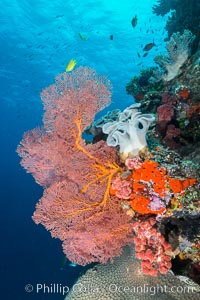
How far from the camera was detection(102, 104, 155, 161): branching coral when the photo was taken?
164 inches

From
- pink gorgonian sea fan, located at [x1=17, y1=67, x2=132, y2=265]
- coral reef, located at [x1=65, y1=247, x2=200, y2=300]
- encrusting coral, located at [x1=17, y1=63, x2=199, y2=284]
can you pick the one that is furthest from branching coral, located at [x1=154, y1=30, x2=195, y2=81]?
coral reef, located at [x1=65, y1=247, x2=200, y2=300]

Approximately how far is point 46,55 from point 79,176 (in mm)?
27009

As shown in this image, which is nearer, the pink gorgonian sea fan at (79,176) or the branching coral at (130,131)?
the branching coral at (130,131)

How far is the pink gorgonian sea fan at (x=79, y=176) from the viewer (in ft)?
14.4

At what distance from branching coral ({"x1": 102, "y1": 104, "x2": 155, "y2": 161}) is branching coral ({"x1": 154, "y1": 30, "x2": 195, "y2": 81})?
9.53ft

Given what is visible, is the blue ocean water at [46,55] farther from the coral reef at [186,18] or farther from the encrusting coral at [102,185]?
the encrusting coral at [102,185]

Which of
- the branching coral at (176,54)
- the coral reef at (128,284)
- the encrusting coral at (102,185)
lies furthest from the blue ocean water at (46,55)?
the encrusting coral at (102,185)

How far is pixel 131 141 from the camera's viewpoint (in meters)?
4.28

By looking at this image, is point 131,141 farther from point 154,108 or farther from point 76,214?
point 154,108

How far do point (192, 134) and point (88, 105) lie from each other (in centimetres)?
212

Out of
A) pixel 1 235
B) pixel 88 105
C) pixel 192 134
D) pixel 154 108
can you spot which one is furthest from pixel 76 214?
pixel 1 235

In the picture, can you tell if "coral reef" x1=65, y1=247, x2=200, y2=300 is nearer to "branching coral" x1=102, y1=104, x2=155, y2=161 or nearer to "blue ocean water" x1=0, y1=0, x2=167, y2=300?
"branching coral" x1=102, y1=104, x2=155, y2=161

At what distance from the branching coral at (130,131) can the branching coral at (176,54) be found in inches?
114

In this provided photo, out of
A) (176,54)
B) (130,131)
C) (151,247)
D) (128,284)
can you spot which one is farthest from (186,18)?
(128,284)
